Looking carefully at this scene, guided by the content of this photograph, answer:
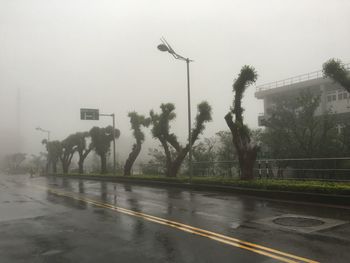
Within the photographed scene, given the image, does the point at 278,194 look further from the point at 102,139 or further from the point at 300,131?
the point at 102,139

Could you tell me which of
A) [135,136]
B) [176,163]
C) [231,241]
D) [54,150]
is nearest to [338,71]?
[231,241]

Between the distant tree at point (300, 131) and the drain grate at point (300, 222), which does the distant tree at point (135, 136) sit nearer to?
the distant tree at point (300, 131)

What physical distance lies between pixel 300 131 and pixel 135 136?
14.3 meters

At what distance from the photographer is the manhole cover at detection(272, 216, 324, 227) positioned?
29.6 ft

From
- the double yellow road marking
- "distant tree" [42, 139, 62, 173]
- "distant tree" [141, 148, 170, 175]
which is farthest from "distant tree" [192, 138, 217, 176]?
"distant tree" [42, 139, 62, 173]

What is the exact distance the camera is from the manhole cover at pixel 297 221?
9016 millimetres

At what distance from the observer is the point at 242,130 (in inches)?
769

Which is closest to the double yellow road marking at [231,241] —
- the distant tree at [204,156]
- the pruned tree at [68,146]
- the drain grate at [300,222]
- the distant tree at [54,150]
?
the drain grate at [300,222]

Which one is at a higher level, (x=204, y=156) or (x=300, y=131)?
(x=300, y=131)

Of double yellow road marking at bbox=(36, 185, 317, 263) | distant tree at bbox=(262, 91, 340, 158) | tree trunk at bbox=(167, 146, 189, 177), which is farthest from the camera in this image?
distant tree at bbox=(262, 91, 340, 158)

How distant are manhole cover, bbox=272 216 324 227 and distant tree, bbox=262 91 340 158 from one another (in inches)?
743

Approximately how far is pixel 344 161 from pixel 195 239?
12397mm

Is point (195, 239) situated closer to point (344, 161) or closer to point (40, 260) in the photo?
point (40, 260)

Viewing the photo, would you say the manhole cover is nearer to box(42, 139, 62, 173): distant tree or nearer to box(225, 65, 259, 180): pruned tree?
box(225, 65, 259, 180): pruned tree
